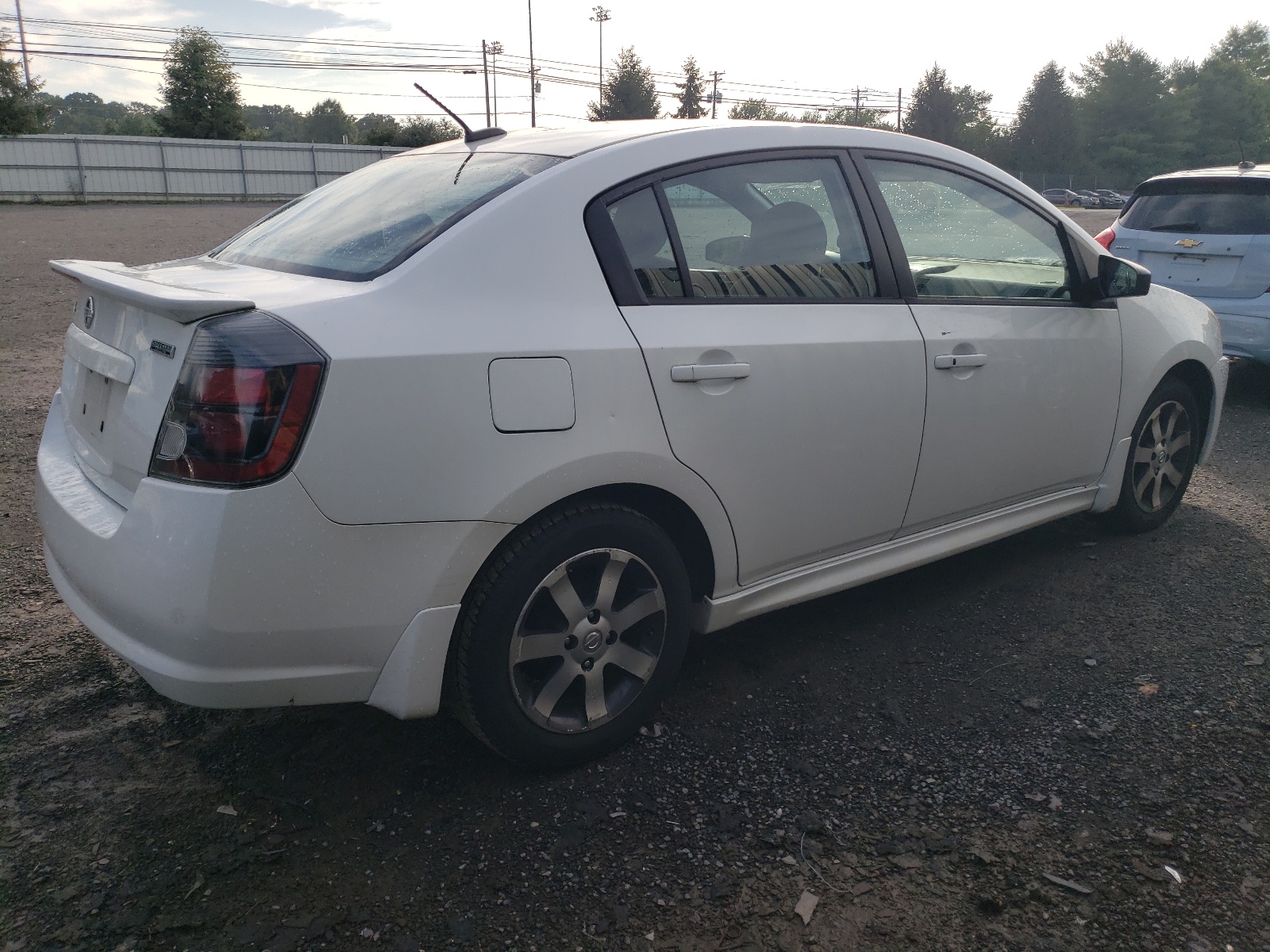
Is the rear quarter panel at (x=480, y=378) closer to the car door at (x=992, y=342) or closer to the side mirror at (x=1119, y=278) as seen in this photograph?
the car door at (x=992, y=342)

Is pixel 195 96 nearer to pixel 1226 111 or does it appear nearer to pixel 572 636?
pixel 572 636

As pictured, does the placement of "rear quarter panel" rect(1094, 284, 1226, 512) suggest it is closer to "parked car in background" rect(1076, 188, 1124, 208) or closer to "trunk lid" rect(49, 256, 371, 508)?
"trunk lid" rect(49, 256, 371, 508)

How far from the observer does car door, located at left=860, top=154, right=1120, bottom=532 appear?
3223mm

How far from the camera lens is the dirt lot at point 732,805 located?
82.8 inches

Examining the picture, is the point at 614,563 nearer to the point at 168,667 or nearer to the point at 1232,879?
the point at 168,667

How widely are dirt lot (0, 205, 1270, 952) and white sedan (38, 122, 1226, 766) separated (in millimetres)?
298

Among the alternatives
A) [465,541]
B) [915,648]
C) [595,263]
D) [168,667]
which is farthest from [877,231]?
[168,667]

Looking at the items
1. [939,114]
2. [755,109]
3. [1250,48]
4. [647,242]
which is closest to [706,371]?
[647,242]

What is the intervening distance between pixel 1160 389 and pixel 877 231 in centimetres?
187

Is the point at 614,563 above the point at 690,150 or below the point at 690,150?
below

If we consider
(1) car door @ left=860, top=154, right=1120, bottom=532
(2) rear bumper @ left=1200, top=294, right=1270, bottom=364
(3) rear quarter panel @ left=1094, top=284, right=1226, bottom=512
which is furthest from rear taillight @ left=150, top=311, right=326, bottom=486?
(2) rear bumper @ left=1200, top=294, right=1270, bottom=364

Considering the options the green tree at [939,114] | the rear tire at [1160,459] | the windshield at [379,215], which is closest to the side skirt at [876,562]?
the rear tire at [1160,459]

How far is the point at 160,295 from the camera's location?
2.17 m

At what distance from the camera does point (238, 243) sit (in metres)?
3.08
